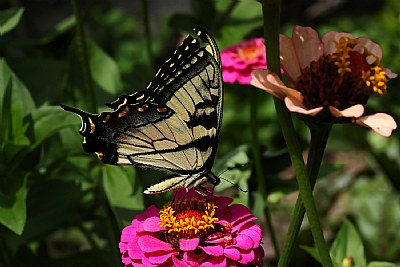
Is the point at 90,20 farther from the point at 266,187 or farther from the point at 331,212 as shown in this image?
the point at 266,187

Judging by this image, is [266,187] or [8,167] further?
[266,187]

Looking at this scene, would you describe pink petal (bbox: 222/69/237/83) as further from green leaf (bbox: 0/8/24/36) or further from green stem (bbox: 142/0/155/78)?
green leaf (bbox: 0/8/24/36)

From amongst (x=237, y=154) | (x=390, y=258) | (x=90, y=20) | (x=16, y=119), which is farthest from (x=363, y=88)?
(x=90, y=20)

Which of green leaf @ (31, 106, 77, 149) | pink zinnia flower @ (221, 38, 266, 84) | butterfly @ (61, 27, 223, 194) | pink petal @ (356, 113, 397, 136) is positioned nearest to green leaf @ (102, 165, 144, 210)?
green leaf @ (31, 106, 77, 149)

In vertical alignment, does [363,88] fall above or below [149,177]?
above

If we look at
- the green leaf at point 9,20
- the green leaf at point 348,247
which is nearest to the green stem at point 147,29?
the green leaf at point 9,20

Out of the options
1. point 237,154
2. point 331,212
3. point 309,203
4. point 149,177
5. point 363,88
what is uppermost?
point 363,88

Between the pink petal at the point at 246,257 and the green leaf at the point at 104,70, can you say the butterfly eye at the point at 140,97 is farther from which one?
the green leaf at the point at 104,70
